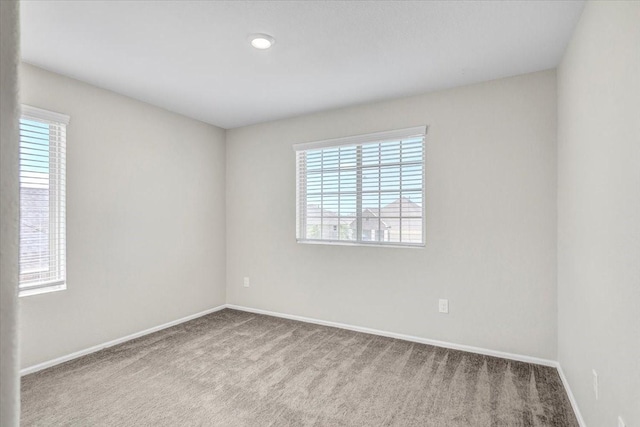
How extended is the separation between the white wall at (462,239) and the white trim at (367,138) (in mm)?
74

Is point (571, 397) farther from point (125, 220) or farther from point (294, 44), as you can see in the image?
point (125, 220)

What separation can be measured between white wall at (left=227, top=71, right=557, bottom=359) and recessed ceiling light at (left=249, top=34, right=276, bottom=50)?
5.00ft

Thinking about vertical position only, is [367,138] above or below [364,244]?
above

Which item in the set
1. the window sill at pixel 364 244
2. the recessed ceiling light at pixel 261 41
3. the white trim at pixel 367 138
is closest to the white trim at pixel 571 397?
the window sill at pixel 364 244

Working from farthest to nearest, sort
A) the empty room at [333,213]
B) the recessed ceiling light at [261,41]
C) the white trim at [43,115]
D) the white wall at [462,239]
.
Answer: the white wall at [462,239] < the white trim at [43,115] < the recessed ceiling light at [261,41] < the empty room at [333,213]

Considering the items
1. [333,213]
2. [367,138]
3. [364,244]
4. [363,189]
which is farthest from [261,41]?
[364,244]

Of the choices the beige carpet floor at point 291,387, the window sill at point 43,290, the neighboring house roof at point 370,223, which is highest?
the neighboring house roof at point 370,223

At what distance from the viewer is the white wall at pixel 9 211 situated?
1.07 ft

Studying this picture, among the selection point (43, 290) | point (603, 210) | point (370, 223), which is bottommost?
point (43, 290)

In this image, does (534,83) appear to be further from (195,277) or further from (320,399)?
(195,277)

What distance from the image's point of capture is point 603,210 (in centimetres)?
168

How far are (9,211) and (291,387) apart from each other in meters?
2.51

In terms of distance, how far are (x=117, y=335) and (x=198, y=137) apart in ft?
7.82

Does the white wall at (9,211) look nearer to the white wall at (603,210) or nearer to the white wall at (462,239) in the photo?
the white wall at (603,210)
